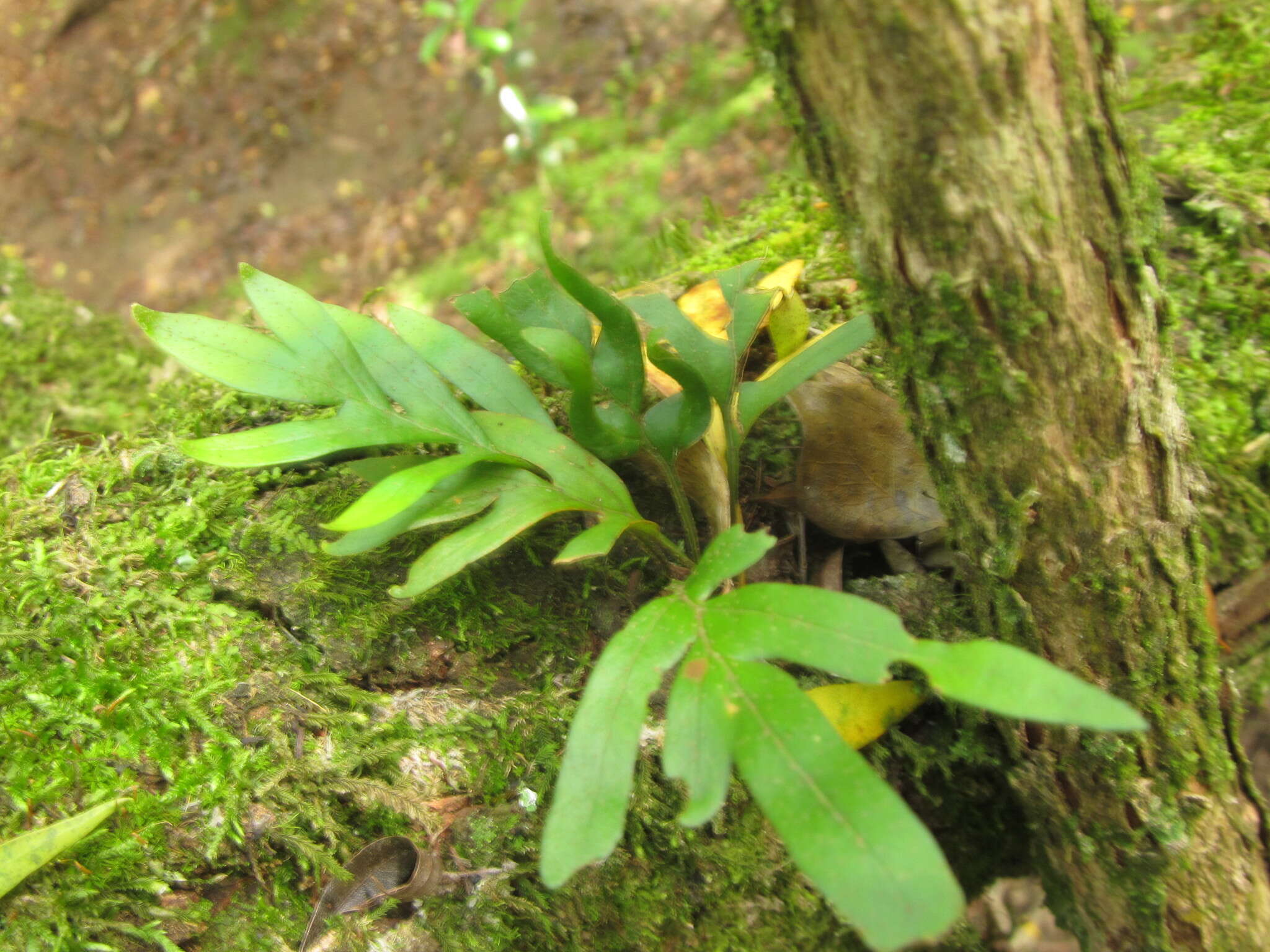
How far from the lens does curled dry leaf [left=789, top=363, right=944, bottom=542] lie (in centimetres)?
152

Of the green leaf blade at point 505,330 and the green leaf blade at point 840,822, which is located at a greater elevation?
the green leaf blade at point 505,330

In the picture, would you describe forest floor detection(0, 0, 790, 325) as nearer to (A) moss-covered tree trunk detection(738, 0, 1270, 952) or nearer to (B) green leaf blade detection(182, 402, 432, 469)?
(B) green leaf blade detection(182, 402, 432, 469)

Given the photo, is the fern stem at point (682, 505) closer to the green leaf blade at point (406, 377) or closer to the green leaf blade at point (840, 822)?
the green leaf blade at point (406, 377)

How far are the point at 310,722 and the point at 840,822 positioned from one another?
86cm

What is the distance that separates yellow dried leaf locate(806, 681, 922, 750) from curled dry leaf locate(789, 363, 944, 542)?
0.97ft

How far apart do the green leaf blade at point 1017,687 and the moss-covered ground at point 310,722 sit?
1.71 feet

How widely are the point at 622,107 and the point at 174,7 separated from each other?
3.50 meters

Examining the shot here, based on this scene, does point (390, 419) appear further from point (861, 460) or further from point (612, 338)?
point (861, 460)

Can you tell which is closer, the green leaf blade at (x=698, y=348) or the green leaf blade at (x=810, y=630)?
the green leaf blade at (x=810, y=630)

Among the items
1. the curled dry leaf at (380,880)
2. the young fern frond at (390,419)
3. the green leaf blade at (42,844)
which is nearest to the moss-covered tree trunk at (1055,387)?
the young fern frond at (390,419)

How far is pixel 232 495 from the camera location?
160 centimetres

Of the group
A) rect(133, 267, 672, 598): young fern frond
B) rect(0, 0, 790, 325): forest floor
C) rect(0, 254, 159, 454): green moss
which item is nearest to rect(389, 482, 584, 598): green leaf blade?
rect(133, 267, 672, 598): young fern frond

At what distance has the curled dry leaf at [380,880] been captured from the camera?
126 centimetres

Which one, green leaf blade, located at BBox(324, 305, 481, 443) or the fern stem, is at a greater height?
green leaf blade, located at BBox(324, 305, 481, 443)
